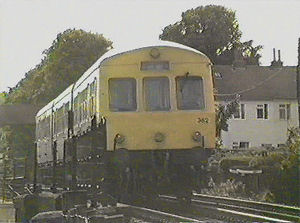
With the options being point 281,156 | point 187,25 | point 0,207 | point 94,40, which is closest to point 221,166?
point 281,156

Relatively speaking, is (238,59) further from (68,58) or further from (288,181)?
(288,181)

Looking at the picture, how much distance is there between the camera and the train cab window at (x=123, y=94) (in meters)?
10.8

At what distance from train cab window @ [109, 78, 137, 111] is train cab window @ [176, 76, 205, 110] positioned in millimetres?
825

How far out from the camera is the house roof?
3456cm

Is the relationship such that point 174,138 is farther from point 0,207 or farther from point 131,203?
point 0,207

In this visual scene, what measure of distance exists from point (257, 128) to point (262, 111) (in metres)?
1.76

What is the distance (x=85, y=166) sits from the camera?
460 inches

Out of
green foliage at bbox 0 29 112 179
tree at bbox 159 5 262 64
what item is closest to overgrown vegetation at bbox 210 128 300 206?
tree at bbox 159 5 262 64

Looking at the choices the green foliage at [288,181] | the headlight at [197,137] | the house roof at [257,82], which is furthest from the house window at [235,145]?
the headlight at [197,137]

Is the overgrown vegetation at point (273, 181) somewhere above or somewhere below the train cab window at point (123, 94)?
below

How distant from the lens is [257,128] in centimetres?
3325

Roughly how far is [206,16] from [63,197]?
15953mm

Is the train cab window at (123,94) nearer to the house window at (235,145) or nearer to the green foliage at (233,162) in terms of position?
the green foliage at (233,162)

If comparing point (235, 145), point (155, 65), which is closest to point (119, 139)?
point (155, 65)
